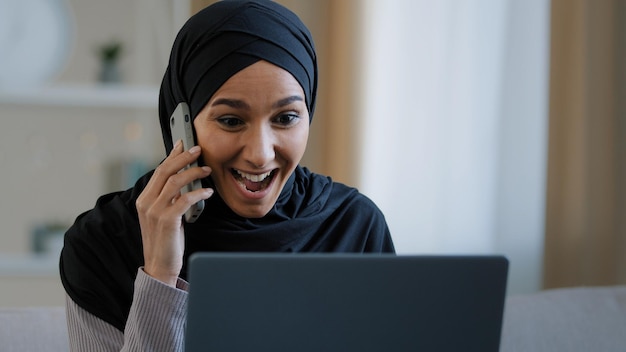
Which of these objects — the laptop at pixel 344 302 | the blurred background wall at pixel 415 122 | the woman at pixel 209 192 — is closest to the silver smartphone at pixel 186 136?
the woman at pixel 209 192

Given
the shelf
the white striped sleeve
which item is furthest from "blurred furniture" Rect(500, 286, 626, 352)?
the shelf

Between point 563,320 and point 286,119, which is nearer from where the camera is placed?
point 286,119

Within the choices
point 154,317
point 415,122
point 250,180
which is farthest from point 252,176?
point 415,122

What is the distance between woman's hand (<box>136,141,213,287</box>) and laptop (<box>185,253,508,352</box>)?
0.43m

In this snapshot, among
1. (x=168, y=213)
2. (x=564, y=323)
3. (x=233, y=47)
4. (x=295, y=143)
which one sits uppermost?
(x=233, y=47)

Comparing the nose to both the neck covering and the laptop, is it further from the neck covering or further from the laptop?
the laptop

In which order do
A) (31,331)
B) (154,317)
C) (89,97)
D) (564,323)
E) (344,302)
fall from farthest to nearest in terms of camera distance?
(89,97), (564,323), (31,331), (154,317), (344,302)

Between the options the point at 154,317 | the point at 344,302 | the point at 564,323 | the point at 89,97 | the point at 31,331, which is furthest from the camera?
the point at 89,97

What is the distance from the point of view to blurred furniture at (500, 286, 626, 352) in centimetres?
200

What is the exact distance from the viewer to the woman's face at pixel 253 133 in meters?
1.44

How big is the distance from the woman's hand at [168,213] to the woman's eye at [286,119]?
13 centimetres

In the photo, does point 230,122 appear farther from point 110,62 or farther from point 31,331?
point 110,62

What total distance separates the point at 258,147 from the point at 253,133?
0.03 meters

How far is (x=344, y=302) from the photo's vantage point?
1.05 m
